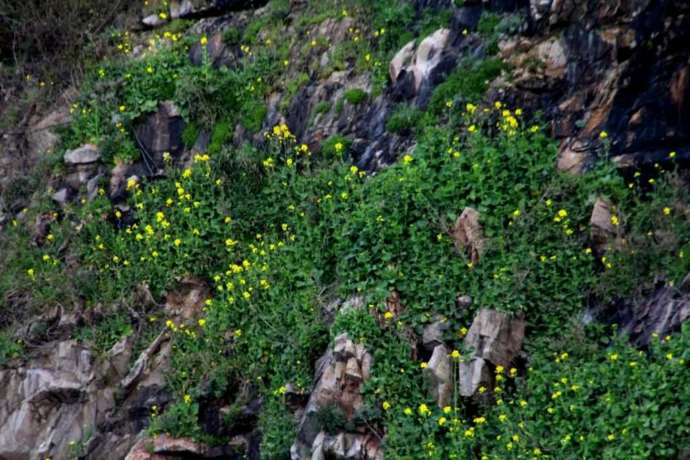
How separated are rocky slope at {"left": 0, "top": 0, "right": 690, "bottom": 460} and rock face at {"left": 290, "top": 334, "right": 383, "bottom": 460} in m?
0.03

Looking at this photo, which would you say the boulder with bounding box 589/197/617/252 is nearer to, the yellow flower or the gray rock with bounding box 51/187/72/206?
the yellow flower

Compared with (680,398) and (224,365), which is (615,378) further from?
(224,365)

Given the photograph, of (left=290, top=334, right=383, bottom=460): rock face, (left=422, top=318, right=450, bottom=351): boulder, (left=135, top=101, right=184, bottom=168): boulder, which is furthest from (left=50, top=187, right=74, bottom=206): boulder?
(left=422, top=318, right=450, bottom=351): boulder

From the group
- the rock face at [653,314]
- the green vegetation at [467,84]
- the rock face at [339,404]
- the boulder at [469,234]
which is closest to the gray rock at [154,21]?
the green vegetation at [467,84]

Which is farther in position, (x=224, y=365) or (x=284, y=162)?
(x=284, y=162)

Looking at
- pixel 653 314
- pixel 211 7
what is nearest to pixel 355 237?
pixel 653 314

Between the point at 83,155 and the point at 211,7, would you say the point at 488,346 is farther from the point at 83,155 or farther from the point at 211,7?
the point at 211,7

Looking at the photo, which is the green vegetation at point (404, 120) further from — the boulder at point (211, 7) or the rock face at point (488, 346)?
the boulder at point (211, 7)

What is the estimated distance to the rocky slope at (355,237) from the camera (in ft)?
28.4

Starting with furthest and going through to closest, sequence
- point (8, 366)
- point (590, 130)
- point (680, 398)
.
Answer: point (8, 366) < point (590, 130) < point (680, 398)

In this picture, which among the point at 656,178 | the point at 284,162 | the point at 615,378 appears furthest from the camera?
the point at 284,162

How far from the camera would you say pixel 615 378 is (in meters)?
7.78

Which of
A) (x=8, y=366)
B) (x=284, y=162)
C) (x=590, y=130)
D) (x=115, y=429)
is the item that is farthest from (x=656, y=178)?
(x=8, y=366)

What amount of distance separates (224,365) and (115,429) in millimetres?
A: 1471
